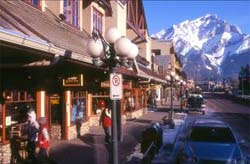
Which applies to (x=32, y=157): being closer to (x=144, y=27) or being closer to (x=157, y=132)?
(x=157, y=132)

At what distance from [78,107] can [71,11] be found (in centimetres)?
450

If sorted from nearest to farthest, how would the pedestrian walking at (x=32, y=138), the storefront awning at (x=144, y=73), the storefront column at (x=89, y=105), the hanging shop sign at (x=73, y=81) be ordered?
the pedestrian walking at (x=32, y=138), the hanging shop sign at (x=73, y=81), the storefront column at (x=89, y=105), the storefront awning at (x=144, y=73)

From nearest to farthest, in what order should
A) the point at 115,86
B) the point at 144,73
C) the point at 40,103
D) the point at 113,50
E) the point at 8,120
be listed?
the point at 115,86 → the point at 113,50 → the point at 8,120 → the point at 40,103 → the point at 144,73

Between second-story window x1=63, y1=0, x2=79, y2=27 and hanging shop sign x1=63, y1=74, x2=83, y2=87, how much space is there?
4.39 m

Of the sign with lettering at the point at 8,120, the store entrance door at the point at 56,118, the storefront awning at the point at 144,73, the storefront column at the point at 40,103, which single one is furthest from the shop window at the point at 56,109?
the storefront awning at the point at 144,73

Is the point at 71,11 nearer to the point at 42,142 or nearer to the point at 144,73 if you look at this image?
the point at 42,142

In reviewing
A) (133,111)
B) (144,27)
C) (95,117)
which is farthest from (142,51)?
(95,117)

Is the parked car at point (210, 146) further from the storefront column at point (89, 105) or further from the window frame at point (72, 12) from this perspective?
the storefront column at point (89, 105)

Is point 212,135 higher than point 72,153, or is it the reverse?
point 212,135

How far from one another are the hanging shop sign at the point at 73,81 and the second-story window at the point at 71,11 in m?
4.39

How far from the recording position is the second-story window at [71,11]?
22156 millimetres

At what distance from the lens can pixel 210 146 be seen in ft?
44.3

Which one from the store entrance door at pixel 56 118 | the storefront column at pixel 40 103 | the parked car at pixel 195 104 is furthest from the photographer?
the parked car at pixel 195 104

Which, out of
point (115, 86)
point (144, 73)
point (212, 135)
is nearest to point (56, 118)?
point (212, 135)
